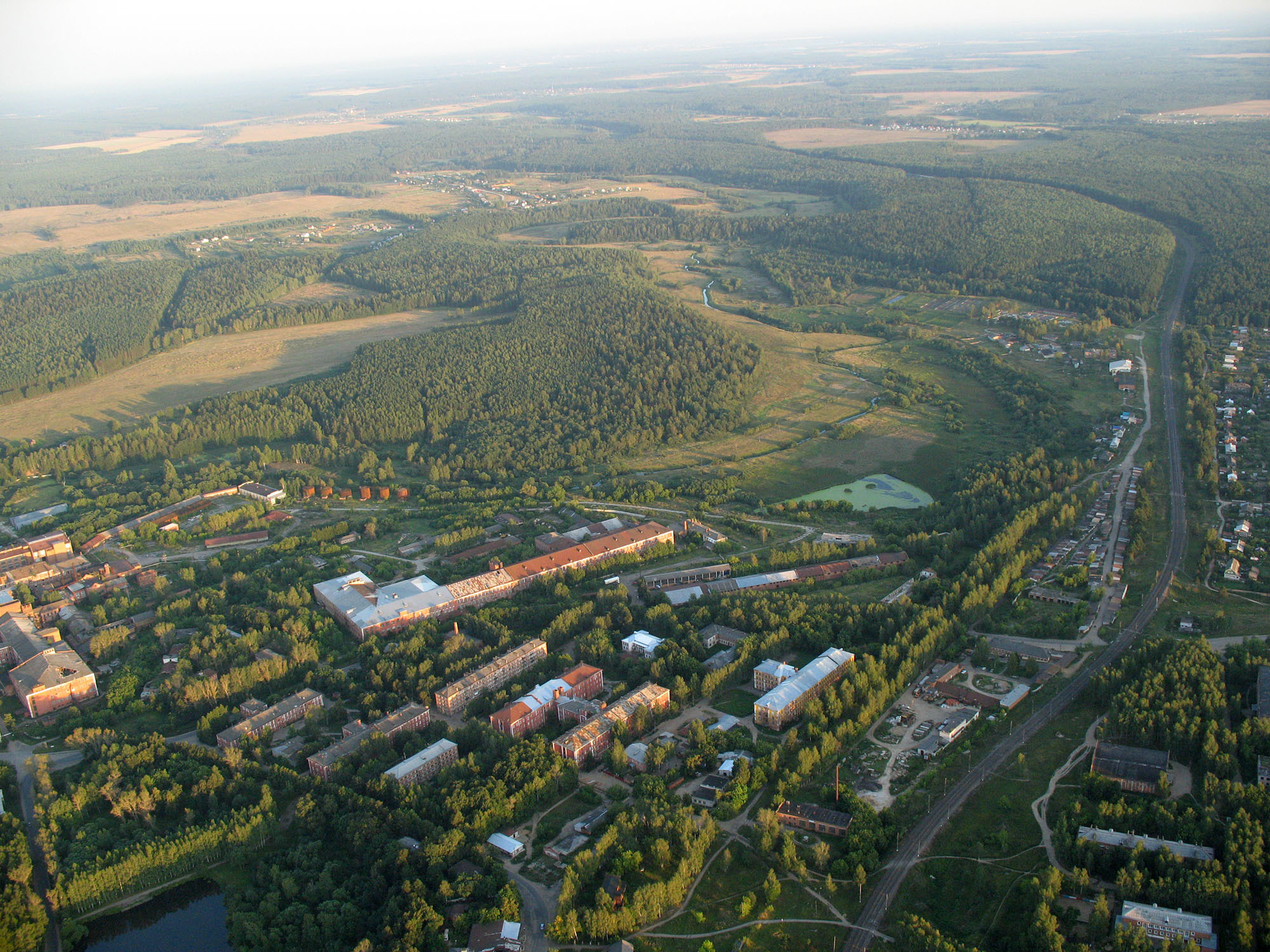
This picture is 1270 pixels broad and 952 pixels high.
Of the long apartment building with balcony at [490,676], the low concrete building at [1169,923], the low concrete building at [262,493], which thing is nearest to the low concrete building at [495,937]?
the long apartment building with balcony at [490,676]

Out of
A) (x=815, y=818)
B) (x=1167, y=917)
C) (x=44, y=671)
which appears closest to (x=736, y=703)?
(x=815, y=818)

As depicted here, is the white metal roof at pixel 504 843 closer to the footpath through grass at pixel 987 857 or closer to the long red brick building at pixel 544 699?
the long red brick building at pixel 544 699

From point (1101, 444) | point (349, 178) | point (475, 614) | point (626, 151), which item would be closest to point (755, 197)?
point (626, 151)

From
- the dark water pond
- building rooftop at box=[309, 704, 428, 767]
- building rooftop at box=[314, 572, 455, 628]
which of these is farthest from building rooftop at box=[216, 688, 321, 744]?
the dark water pond

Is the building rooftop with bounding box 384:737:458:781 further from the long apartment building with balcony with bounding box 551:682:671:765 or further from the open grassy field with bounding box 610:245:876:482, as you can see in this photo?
the open grassy field with bounding box 610:245:876:482

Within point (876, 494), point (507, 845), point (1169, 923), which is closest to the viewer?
point (1169, 923)

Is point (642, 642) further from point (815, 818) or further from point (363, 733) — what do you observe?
point (815, 818)

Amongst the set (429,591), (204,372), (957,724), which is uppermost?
(204,372)

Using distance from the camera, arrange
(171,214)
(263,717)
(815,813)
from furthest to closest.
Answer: (171,214)
(263,717)
(815,813)
